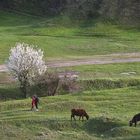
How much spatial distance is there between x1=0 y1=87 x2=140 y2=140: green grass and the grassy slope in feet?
91.8

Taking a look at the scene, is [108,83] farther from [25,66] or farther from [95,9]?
[95,9]

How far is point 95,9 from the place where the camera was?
376ft

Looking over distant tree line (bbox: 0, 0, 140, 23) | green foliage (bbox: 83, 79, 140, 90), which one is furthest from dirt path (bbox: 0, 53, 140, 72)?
distant tree line (bbox: 0, 0, 140, 23)

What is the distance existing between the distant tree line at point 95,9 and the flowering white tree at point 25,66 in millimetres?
47886

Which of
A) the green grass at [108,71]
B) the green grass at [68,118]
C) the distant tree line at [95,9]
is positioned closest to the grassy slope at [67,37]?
the distant tree line at [95,9]

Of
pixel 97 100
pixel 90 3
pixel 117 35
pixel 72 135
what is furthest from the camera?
pixel 90 3

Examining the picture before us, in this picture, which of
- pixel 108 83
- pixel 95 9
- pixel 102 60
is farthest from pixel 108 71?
pixel 95 9

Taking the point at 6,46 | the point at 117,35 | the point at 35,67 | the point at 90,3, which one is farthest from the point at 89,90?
the point at 90,3

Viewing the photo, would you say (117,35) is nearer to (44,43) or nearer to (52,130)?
(44,43)

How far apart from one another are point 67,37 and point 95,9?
17.2 metres

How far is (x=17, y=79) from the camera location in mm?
65188

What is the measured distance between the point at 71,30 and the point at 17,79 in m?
41.5

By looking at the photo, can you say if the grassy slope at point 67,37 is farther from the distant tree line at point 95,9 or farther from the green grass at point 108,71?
the green grass at point 108,71

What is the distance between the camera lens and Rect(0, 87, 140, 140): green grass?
42.5m
